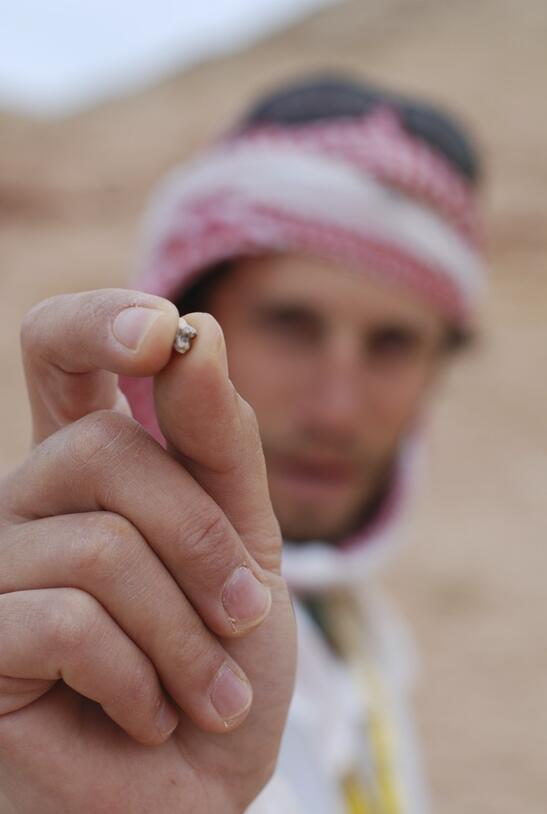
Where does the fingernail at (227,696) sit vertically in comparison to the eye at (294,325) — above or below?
above

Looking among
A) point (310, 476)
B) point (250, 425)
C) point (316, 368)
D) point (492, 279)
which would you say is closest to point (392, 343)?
point (316, 368)

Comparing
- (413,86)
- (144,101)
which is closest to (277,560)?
(413,86)

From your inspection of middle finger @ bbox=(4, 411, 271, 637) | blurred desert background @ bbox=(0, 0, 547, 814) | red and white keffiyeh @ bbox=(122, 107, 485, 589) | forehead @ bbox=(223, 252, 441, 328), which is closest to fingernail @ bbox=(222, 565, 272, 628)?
middle finger @ bbox=(4, 411, 271, 637)

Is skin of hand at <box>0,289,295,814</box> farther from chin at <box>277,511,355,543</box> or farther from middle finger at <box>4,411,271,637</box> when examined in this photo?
chin at <box>277,511,355,543</box>

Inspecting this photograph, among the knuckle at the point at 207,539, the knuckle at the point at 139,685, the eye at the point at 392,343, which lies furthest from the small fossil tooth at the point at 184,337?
the eye at the point at 392,343

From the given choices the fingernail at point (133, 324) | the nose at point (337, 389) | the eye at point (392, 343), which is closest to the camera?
the fingernail at point (133, 324)

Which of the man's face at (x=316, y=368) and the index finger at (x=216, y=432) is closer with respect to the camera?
the index finger at (x=216, y=432)

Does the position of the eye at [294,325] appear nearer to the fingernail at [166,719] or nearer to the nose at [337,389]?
the nose at [337,389]

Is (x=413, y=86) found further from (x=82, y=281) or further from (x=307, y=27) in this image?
(x=82, y=281)
